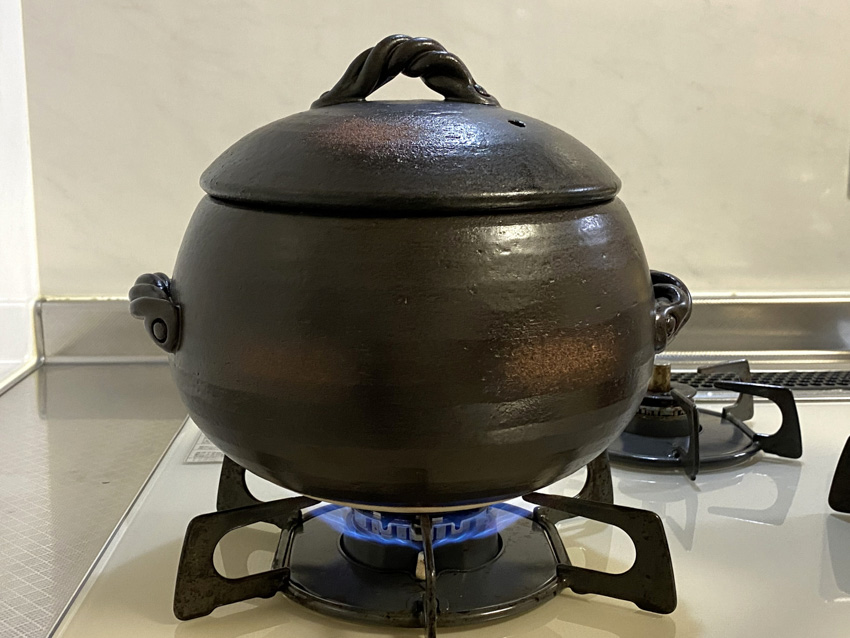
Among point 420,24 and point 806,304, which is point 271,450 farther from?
point 806,304

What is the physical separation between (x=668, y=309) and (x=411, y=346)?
254mm

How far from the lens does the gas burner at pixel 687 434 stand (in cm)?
102

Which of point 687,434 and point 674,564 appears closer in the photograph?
point 674,564

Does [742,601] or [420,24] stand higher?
[420,24]

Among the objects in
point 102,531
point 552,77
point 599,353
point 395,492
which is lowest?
point 102,531

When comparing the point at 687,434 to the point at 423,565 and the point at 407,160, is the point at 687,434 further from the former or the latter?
the point at 407,160

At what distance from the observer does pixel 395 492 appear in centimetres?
63

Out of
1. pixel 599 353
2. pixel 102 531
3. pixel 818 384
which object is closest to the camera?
pixel 599 353

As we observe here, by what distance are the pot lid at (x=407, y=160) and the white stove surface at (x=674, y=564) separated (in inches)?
13.4

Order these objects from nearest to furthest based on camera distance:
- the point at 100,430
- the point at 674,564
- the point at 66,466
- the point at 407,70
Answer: the point at 407,70 → the point at 674,564 → the point at 66,466 → the point at 100,430

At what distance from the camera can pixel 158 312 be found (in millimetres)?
667

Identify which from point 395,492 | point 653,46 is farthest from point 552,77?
point 395,492

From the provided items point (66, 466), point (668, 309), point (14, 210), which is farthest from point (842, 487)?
point (14, 210)

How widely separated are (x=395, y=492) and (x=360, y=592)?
0.14 meters
